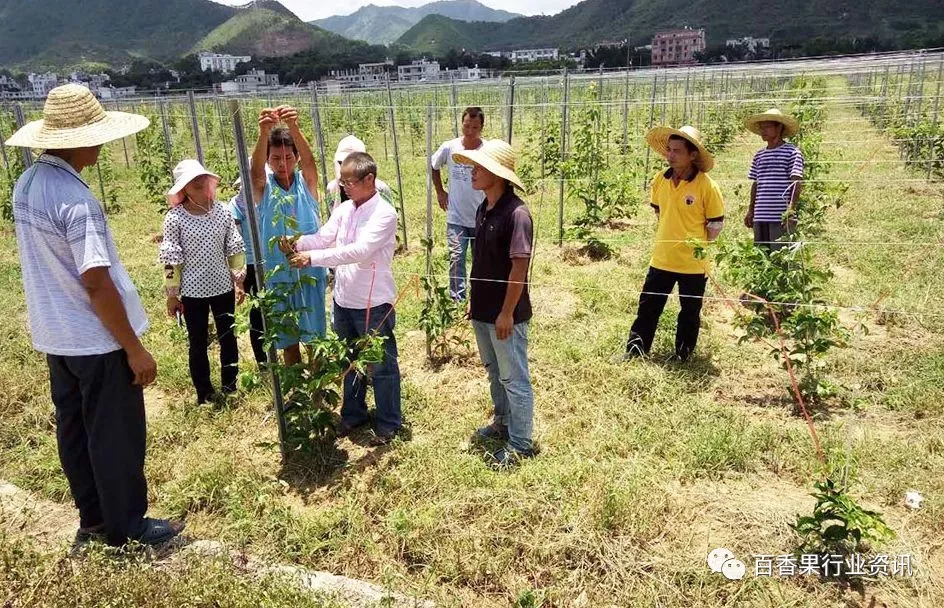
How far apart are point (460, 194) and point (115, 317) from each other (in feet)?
9.46

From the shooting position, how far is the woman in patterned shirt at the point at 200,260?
3635mm

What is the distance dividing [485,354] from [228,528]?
4.90ft

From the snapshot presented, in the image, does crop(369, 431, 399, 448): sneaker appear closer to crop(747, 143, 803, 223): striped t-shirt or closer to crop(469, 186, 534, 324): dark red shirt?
crop(469, 186, 534, 324): dark red shirt

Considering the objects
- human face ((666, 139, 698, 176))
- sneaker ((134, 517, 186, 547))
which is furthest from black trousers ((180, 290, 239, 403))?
human face ((666, 139, 698, 176))

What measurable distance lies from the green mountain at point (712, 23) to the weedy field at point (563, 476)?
4701 cm

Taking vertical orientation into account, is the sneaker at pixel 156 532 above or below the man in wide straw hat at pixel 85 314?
below

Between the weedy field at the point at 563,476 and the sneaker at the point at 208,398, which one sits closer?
the weedy field at the point at 563,476

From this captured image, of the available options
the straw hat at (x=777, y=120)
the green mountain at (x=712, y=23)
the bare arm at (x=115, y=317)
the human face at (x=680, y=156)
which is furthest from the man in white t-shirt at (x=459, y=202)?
the green mountain at (x=712, y=23)

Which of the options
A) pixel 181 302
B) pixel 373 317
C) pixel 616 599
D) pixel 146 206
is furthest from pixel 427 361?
pixel 146 206

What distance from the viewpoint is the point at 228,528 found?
2.89 m

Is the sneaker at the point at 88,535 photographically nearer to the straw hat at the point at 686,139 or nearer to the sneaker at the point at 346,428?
the sneaker at the point at 346,428

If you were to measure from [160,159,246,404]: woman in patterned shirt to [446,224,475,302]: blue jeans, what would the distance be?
164 centimetres

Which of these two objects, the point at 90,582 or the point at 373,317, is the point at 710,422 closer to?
the point at 373,317

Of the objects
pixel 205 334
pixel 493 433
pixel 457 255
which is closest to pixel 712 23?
pixel 457 255
